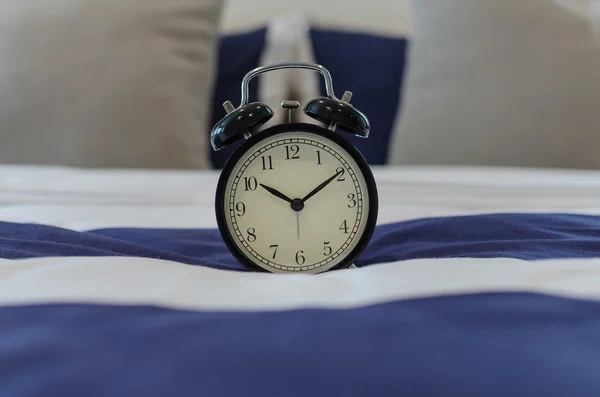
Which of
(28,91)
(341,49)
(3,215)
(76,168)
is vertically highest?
(341,49)

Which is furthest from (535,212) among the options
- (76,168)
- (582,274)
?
(76,168)

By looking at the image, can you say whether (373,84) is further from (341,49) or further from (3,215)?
(3,215)

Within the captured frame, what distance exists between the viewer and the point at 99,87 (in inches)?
60.2

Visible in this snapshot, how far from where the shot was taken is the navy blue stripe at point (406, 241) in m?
0.73

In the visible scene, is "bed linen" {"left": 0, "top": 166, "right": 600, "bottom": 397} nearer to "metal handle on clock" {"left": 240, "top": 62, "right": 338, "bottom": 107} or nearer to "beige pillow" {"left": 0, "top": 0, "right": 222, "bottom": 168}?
"metal handle on clock" {"left": 240, "top": 62, "right": 338, "bottom": 107}

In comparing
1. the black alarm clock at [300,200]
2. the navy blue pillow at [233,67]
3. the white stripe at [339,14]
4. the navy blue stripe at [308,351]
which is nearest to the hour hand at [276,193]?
the black alarm clock at [300,200]

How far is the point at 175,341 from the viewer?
423 mm

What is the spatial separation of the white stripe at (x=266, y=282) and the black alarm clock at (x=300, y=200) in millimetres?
45

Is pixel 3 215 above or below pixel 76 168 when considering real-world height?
below

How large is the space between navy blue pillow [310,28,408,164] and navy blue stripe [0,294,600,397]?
1227 millimetres

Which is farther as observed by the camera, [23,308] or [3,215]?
[3,215]

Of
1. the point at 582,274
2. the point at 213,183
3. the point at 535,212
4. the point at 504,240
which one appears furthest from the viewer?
the point at 213,183

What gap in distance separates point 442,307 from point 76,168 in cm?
121

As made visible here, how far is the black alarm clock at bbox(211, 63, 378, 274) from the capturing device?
2.21ft
